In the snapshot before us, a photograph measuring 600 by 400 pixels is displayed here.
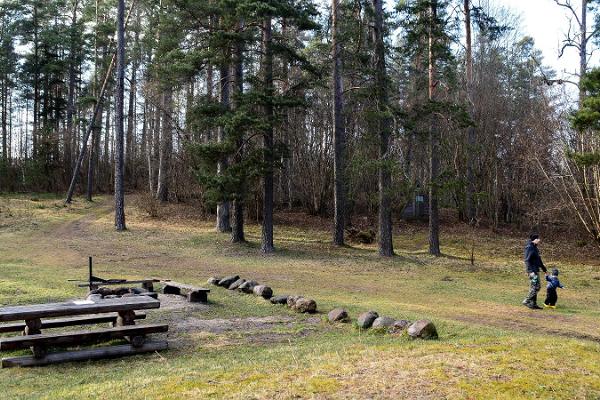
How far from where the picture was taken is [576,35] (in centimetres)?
2181

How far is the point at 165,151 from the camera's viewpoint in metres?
32.2

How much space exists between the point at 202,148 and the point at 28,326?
40.5 ft

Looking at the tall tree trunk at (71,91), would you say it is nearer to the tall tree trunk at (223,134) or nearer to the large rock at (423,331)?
the tall tree trunk at (223,134)

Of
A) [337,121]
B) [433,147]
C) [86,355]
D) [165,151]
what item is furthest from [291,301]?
[165,151]

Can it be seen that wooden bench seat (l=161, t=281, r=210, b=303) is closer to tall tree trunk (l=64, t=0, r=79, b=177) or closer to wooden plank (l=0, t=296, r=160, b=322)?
wooden plank (l=0, t=296, r=160, b=322)

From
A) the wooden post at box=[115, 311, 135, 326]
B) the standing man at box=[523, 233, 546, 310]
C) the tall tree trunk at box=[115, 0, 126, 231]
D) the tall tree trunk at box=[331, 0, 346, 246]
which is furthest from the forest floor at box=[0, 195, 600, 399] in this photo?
the tall tree trunk at box=[331, 0, 346, 246]

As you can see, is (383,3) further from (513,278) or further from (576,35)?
(513,278)

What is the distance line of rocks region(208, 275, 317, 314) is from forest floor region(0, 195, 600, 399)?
270 mm

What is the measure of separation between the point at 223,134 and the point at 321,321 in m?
14.9

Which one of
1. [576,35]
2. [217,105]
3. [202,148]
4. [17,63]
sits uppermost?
[17,63]

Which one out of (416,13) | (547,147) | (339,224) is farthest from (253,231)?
(547,147)

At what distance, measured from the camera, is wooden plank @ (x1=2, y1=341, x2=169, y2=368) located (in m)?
6.36

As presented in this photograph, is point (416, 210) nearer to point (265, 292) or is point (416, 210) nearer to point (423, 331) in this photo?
point (265, 292)

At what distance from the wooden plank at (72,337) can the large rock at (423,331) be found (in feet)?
11.1
